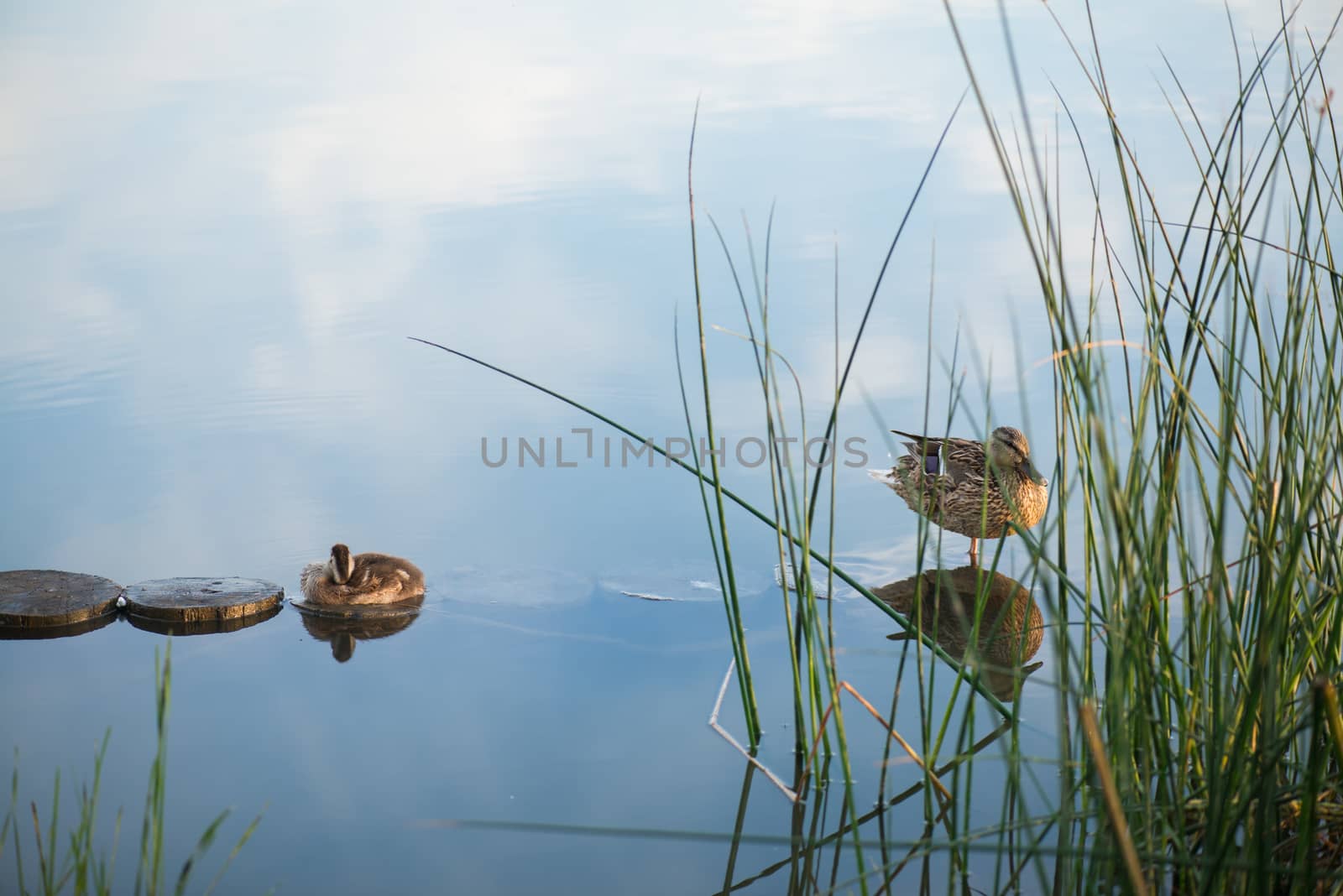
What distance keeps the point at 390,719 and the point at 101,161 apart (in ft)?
25.3

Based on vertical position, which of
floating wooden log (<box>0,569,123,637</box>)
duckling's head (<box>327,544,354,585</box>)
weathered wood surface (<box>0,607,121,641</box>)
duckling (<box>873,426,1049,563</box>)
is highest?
duckling (<box>873,426,1049,563</box>)

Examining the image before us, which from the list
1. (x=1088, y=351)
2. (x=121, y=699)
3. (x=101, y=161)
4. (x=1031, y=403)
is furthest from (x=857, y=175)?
(x=1088, y=351)

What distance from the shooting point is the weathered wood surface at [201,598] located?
3.71 meters

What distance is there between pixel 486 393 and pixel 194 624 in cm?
230

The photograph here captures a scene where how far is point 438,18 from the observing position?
1398 cm

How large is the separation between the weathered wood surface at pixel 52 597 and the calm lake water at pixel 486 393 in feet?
0.42

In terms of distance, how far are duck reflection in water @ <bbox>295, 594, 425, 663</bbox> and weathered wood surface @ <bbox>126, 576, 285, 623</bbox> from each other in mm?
145

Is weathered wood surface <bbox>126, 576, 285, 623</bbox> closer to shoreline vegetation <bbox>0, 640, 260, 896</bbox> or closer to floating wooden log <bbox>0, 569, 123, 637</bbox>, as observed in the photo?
floating wooden log <bbox>0, 569, 123, 637</bbox>

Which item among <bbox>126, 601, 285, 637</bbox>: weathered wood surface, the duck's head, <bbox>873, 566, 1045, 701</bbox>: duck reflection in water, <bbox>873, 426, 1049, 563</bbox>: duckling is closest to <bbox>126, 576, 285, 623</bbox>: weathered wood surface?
<bbox>126, 601, 285, 637</bbox>: weathered wood surface

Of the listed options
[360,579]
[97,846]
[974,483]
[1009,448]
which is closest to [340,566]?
[360,579]

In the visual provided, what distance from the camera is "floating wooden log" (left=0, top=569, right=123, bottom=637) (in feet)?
12.1

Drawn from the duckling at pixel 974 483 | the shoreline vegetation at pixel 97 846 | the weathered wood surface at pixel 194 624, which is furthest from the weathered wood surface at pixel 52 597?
the duckling at pixel 974 483

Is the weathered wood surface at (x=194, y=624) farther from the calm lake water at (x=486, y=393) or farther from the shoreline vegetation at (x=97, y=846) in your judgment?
the shoreline vegetation at (x=97, y=846)

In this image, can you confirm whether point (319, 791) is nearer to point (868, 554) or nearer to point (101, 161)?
point (868, 554)
